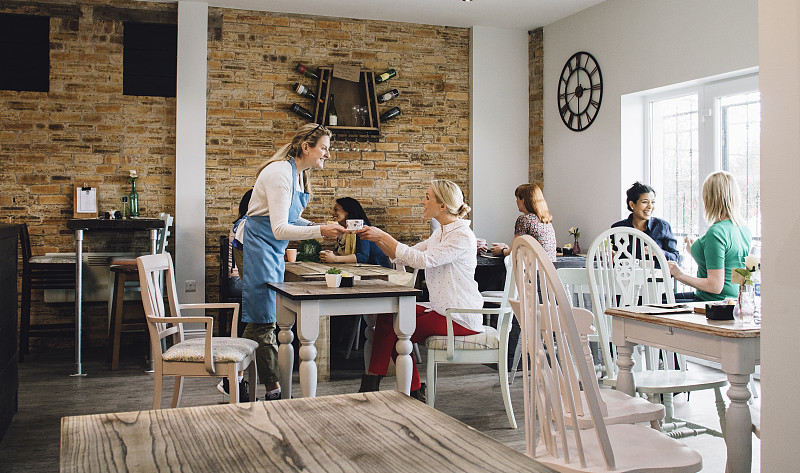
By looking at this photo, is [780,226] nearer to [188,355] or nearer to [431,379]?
[431,379]

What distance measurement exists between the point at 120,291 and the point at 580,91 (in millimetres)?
4217

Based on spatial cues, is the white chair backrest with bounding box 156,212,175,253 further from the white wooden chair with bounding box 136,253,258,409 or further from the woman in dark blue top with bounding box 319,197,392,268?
the white wooden chair with bounding box 136,253,258,409

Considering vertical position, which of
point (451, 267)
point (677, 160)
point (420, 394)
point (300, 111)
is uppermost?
point (300, 111)

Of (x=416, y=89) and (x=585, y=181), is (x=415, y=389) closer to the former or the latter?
(x=585, y=181)

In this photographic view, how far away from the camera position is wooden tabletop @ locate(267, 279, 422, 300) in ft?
9.88

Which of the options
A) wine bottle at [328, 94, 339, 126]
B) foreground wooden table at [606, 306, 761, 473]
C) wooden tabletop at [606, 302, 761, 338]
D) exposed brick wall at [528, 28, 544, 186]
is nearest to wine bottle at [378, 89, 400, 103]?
wine bottle at [328, 94, 339, 126]

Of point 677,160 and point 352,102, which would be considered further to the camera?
→ point 352,102

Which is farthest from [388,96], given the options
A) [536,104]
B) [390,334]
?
[390,334]

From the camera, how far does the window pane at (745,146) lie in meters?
4.82

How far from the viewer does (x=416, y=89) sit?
676cm

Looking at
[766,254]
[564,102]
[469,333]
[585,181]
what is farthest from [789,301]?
[564,102]

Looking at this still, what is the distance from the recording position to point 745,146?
4.89m

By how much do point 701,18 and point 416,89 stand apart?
8.71ft

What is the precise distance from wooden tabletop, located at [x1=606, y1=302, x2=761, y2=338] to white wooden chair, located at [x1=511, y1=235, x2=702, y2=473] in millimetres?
472
